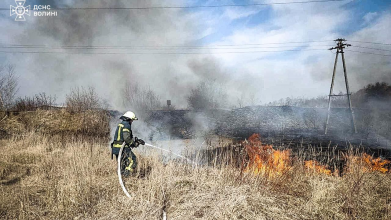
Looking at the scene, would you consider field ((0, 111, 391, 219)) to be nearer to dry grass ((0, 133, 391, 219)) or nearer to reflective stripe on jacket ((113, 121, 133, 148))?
dry grass ((0, 133, 391, 219))

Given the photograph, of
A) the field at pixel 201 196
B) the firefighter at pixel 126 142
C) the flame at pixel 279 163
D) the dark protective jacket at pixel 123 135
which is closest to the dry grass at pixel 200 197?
the field at pixel 201 196

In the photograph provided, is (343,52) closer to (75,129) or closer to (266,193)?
(266,193)

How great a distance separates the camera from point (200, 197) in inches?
190

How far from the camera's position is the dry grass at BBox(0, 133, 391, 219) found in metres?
4.30

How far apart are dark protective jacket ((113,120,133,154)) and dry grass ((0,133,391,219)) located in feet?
3.33

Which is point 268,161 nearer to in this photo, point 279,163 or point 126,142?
point 279,163

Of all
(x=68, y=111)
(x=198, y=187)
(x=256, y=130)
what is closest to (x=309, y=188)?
(x=198, y=187)

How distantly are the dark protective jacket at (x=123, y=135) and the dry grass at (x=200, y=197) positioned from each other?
1.01 m

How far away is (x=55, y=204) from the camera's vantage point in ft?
15.3

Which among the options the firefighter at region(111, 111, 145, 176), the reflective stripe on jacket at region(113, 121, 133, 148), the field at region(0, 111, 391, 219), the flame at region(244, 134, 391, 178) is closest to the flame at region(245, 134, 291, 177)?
the flame at region(244, 134, 391, 178)

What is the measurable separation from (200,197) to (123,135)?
304 cm

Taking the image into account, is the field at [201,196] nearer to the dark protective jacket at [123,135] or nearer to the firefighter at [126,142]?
the firefighter at [126,142]

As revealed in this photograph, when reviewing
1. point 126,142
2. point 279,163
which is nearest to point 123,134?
point 126,142

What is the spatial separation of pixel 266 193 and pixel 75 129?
15532 millimetres
